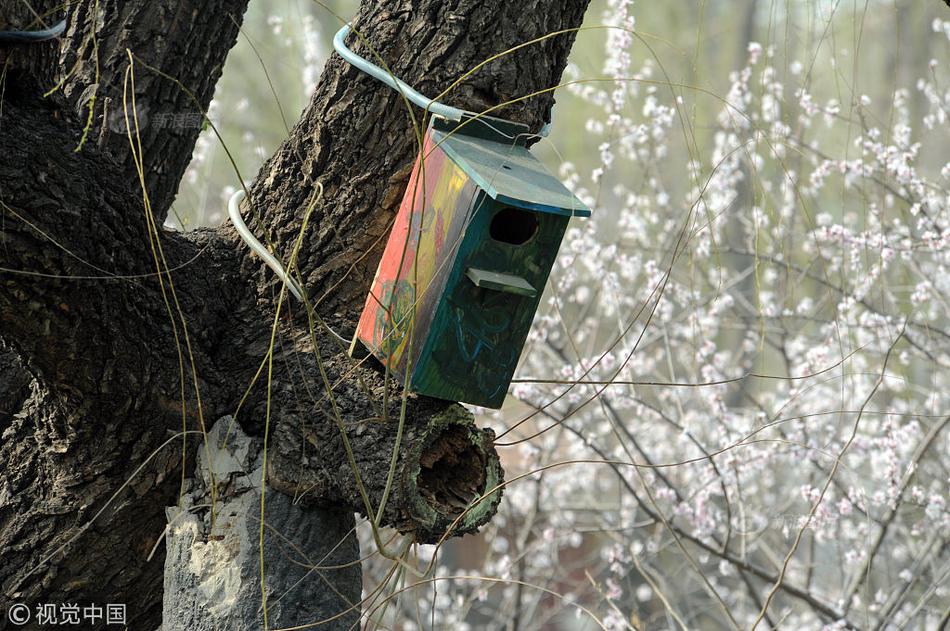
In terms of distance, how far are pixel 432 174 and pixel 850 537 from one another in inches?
146

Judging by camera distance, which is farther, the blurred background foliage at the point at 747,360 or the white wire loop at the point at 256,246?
the blurred background foliage at the point at 747,360

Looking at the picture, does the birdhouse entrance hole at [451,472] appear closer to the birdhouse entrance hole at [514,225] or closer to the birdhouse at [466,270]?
the birdhouse at [466,270]

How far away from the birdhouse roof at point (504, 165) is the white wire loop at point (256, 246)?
1.12ft

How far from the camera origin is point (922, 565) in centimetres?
319

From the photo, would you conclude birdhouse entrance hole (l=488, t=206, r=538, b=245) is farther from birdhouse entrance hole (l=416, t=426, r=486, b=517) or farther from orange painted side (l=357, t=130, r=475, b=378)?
birdhouse entrance hole (l=416, t=426, r=486, b=517)

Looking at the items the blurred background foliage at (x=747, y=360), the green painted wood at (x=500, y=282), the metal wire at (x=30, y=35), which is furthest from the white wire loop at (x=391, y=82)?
the blurred background foliage at (x=747, y=360)

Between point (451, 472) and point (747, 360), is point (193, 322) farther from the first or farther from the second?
point (747, 360)

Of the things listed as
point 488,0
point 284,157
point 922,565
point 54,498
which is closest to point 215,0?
point 284,157

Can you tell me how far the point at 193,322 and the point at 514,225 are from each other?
1.98 ft

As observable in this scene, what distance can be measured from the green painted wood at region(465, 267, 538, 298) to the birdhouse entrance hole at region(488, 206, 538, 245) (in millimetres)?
72

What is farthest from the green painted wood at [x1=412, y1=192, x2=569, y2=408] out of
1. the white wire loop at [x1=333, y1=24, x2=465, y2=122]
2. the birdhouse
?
the white wire loop at [x1=333, y1=24, x2=465, y2=122]

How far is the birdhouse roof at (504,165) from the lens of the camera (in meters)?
1.36

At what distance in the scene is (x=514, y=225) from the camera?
5.02 feet

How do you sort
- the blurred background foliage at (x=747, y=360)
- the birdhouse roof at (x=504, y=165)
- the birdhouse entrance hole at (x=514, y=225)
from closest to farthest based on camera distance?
the birdhouse roof at (x=504, y=165) < the birdhouse entrance hole at (x=514, y=225) < the blurred background foliage at (x=747, y=360)
